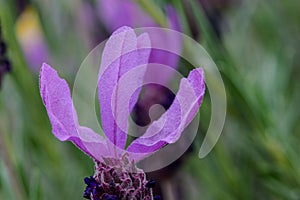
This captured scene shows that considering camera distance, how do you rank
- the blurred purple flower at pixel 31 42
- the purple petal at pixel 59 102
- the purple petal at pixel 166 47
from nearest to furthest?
the purple petal at pixel 59 102
the purple petal at pixel 166 47
the blurred purple flower at pixel 31 42

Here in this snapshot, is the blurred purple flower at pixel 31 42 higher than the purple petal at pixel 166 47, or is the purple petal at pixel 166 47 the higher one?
the purple petal at pixel 166 47

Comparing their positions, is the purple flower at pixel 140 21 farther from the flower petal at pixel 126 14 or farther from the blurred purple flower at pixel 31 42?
the blurred purple flower at pixel 31 42

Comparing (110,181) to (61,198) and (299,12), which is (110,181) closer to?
(61,198)

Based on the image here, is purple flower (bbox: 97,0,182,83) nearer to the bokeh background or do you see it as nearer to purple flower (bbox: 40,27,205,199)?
the bokeh background

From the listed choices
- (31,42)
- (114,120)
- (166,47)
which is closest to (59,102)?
(114,120)

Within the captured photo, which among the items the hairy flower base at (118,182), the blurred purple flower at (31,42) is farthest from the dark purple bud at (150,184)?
the blurred purple flower at (31,42)

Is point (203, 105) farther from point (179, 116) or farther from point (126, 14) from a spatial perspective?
point (179, 116)

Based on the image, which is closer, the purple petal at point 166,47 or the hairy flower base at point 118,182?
the hairy flower base at point 118,182
